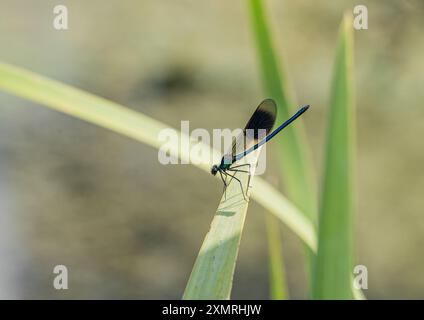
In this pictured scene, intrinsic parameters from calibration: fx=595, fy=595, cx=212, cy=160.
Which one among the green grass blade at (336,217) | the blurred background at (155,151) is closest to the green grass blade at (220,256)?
the green grass blade at (336,217)

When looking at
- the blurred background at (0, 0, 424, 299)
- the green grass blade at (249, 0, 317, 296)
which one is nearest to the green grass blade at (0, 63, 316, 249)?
the green grass blade at (249, 0, 317, 296)

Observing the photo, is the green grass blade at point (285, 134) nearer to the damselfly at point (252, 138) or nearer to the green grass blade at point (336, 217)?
the damselfly at point (252, 138)

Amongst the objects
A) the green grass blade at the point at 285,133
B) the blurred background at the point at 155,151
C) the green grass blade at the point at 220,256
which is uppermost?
the blurred background at the point at 155,151

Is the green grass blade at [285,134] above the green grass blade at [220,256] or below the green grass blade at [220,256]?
above

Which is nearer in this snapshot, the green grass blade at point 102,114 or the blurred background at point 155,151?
the green grass blade at point 102,114

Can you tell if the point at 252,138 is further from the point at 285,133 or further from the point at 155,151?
the point at 155,151

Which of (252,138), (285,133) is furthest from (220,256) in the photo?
(252,138)
